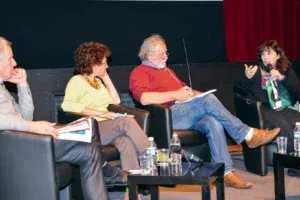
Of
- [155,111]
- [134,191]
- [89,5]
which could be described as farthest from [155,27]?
[134,191]

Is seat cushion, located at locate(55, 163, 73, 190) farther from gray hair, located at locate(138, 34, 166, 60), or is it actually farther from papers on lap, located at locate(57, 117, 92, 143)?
gray hair, located at locate(138, 34, 166, 60)

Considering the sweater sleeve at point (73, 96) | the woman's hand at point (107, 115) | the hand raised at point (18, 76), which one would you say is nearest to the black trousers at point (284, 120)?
the woman's hand at point (107, 115)

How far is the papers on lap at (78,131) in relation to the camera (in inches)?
127

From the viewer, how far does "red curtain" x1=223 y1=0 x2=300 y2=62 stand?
19.8 ft

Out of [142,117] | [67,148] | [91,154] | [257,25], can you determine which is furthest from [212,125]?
[257,25]

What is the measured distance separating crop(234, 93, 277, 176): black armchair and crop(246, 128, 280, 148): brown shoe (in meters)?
0.26

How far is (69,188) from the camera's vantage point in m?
3.63

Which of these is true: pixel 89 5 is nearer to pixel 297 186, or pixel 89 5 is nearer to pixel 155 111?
pixel 155 111

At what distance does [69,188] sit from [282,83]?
2.27 metres

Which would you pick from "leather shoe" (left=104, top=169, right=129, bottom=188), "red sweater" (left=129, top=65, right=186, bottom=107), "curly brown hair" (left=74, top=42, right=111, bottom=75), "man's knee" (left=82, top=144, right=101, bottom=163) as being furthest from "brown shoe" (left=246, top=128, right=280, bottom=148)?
"man's knee" (left=82, top=144, right=101, bottom=163)

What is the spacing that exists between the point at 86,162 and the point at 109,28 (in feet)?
7.11

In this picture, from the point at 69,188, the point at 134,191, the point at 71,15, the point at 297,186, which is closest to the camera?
the point at 134,191

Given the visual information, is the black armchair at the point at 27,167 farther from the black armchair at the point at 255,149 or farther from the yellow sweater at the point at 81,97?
the black armchair at the point at 255,149

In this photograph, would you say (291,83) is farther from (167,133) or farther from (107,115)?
(107,115)
